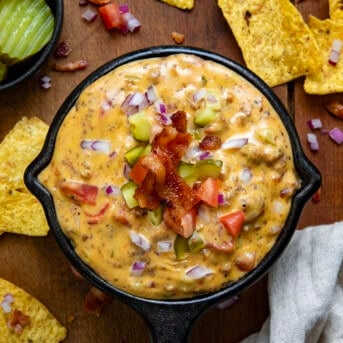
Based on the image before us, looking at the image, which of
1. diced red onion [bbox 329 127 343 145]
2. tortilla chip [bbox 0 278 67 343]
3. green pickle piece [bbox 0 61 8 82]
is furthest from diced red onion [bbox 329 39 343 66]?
tortilla chip [bbox 0 278 67 343]

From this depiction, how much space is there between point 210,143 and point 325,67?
2.37 feet

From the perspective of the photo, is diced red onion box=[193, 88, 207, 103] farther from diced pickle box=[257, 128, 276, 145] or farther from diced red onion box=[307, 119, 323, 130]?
diced red onion box=[307, 119, 323, 130]

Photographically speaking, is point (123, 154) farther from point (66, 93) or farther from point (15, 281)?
point (15, 281)

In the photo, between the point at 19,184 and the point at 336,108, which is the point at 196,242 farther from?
the point at 336,108

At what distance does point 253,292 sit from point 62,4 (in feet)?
3.96

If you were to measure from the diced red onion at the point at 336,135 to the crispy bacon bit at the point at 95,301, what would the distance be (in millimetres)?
988

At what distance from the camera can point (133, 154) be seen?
2.30 meters

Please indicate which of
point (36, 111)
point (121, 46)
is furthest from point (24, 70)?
point (121, 46)

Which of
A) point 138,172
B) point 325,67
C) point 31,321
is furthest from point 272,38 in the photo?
point 31,321

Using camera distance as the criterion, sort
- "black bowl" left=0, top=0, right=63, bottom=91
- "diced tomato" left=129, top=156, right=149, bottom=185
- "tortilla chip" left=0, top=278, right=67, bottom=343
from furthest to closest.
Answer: "tortilla chip" left=0, top=278, right=67, bottom=343 < "black bowl" left=0, top=0, right=63, bottom=91 < "diced tomato" left=129, top=156, right=149, bottom=185

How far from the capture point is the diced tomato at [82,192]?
7.64 feet

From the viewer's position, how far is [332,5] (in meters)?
2.82

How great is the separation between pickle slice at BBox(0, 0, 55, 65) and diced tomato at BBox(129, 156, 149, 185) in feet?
2.14

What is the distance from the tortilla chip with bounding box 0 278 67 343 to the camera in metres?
2.76
